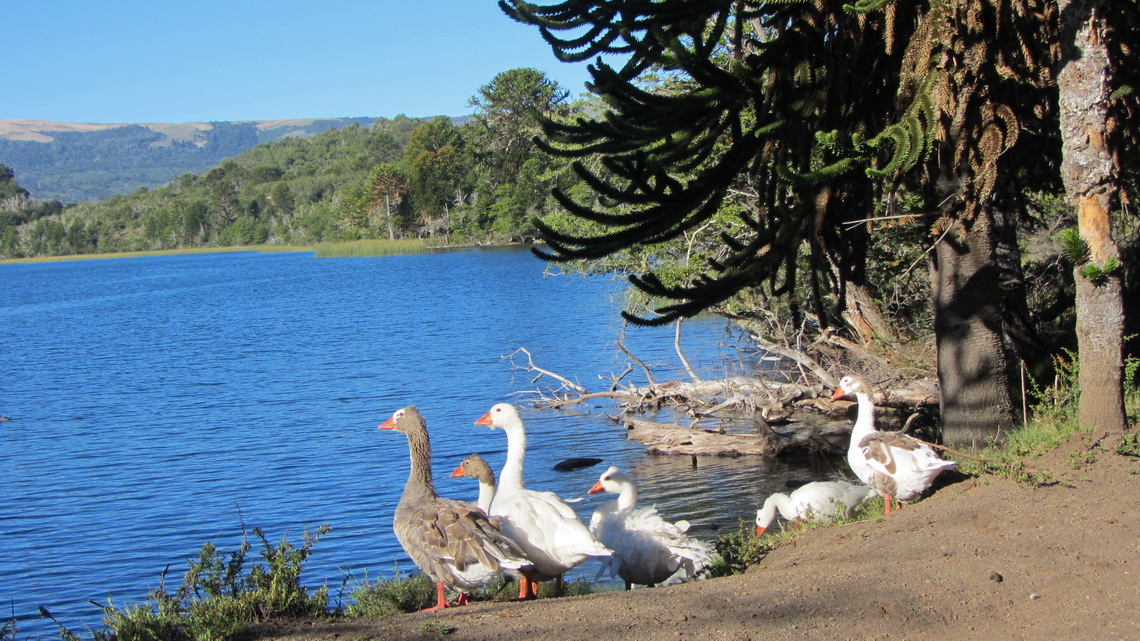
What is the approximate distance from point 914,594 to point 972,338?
13.9 ft

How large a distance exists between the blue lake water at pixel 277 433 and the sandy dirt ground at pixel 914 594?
431 cm

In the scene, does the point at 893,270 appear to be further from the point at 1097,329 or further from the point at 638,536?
the point at 638,536

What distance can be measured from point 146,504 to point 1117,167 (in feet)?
42.4

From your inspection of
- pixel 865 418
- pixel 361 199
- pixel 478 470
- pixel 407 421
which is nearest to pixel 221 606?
pixel 407 421

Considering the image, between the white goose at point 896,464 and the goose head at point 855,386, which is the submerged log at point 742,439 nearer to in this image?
the goose head at point 855,386

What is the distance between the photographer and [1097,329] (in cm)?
799

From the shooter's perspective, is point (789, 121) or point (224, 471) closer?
point (789, 121)

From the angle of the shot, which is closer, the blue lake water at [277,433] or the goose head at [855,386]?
the goose head at [855,386]

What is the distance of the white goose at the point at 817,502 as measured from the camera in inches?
361

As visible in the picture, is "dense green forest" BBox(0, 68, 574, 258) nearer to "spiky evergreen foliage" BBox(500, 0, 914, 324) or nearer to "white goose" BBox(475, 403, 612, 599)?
"spiky evergreen foliage" BBox(500, 0, 914, 324)

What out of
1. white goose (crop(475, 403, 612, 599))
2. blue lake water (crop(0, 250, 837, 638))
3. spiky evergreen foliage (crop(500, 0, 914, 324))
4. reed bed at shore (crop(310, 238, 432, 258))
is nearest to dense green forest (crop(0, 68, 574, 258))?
reed bed at shore (crop(310, 238, 432, 258))

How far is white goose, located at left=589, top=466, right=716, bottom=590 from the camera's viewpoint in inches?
314

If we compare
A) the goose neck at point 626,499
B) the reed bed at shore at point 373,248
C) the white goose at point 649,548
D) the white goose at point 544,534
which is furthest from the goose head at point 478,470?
the reed bed at shore at point 373,248

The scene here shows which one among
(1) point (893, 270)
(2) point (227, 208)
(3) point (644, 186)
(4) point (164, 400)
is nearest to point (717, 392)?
(1) point (893, 270)
